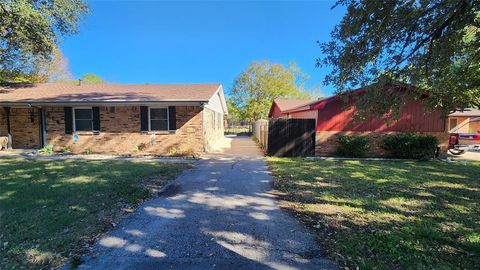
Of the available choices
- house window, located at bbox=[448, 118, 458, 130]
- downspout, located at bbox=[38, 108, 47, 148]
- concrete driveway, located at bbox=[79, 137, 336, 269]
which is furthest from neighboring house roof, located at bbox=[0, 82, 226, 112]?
house window, located at bbox=[448, 118, 458, 130]

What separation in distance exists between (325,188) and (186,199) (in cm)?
331

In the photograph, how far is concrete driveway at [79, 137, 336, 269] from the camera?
302cm

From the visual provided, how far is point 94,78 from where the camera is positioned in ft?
146

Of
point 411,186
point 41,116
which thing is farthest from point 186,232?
point 41,116

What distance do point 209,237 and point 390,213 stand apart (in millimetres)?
3279

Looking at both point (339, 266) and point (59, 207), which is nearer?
point (339, 266)

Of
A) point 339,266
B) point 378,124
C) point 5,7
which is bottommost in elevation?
point 339,266

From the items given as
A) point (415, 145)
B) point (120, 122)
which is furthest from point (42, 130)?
point (415, 145)

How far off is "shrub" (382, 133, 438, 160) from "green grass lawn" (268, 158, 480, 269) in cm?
266

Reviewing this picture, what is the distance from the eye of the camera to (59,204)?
480 centimetres

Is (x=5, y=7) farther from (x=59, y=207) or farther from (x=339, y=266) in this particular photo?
(x=339, y=266)

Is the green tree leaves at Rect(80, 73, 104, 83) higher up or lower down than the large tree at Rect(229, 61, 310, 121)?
higher up

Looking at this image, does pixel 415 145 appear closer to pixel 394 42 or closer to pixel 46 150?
pixel 394 42

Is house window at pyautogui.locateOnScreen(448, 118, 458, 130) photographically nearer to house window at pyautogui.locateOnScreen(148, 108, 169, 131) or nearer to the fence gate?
the fence gate
